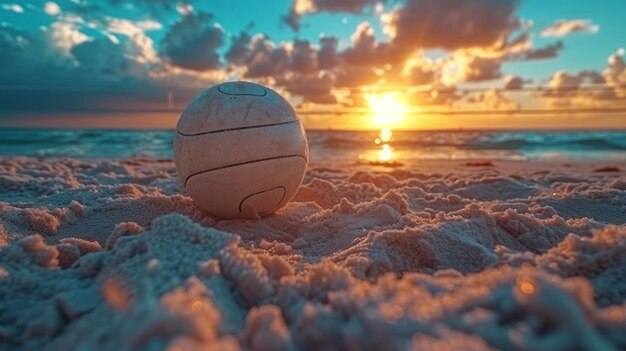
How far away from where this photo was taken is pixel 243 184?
329 centimetres

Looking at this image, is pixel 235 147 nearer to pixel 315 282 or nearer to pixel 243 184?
pixel 243 184

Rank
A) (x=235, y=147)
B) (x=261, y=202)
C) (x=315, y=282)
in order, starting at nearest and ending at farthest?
(x=315, y=282), (x=235, y=147), (x=261, y=202)

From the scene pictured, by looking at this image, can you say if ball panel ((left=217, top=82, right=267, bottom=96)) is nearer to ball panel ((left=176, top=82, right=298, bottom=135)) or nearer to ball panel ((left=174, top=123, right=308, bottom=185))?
ball panel ((left=176, top=82, right=298, bottom=135))

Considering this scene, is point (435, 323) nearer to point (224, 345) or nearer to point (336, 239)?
point (224, 345)

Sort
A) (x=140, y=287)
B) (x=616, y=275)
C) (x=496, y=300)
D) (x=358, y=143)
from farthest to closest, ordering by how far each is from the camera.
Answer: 1. (x=358, y=143)
2. (x=616, y=275)
3. (x=140, y=287)
4. (x=496, y=300)

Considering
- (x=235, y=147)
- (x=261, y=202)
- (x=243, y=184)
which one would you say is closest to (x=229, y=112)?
(x=235, y=147)

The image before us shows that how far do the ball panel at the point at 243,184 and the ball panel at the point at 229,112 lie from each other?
297mm

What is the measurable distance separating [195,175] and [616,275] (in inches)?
102

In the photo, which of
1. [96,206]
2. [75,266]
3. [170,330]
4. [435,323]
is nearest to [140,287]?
[170,330]

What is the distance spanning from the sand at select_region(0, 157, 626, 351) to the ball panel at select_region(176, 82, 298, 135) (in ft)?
2.45

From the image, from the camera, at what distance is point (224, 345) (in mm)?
1135

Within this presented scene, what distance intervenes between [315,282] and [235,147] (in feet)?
5.46

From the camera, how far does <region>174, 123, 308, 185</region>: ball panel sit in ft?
10.5

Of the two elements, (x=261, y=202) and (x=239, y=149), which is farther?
(x=261, y=202)
